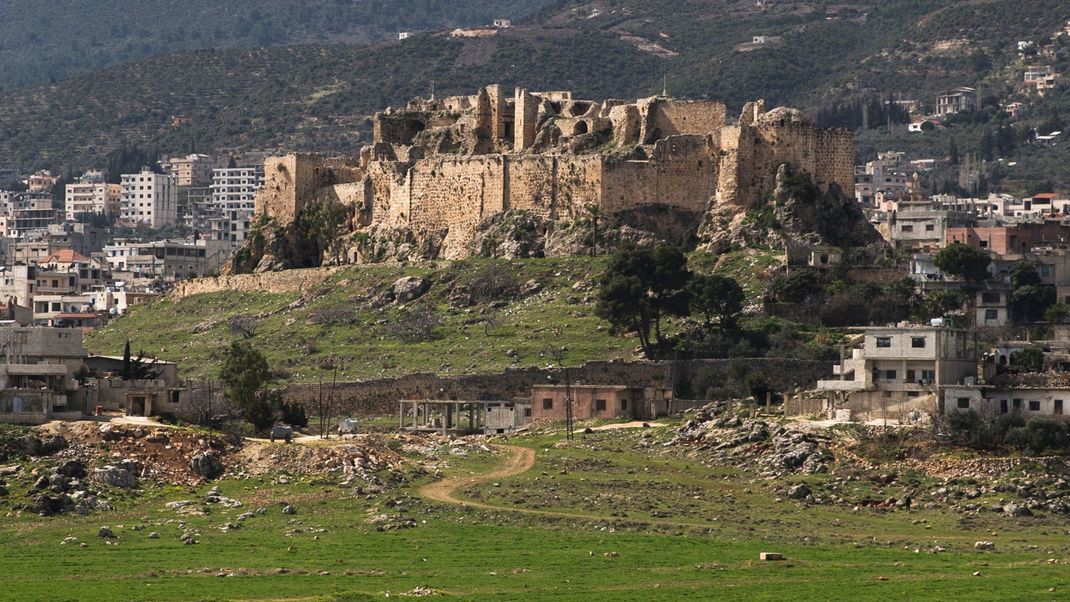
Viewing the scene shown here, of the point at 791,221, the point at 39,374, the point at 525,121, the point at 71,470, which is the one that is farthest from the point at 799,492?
the point at 525,121

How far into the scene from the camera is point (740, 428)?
244 ft

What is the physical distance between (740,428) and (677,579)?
21065mm

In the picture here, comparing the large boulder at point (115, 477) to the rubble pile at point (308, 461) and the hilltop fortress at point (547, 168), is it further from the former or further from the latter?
the hilltop fortress at point (547, 168)

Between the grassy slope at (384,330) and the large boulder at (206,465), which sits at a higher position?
the grassy slope at (384,330)

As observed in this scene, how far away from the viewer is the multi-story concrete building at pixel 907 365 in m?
72.3

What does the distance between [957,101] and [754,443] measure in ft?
420

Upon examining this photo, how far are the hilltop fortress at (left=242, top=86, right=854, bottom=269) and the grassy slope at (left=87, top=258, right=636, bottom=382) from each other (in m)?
3.74

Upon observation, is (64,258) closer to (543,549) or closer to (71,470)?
(71,470)

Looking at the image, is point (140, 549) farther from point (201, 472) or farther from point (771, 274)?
point (771, 274)

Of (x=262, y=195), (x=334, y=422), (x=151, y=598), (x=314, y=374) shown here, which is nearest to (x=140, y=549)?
(x=151, y=598)

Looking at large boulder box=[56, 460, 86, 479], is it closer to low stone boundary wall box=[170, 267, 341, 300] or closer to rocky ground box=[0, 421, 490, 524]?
rocky ground box=[0, 421, 490, 524]


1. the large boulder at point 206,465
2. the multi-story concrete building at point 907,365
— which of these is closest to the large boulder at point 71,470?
the large boulder at point 206,465

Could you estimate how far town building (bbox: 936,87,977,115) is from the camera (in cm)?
19600

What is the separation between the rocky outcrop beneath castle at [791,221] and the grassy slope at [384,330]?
5051 mm
